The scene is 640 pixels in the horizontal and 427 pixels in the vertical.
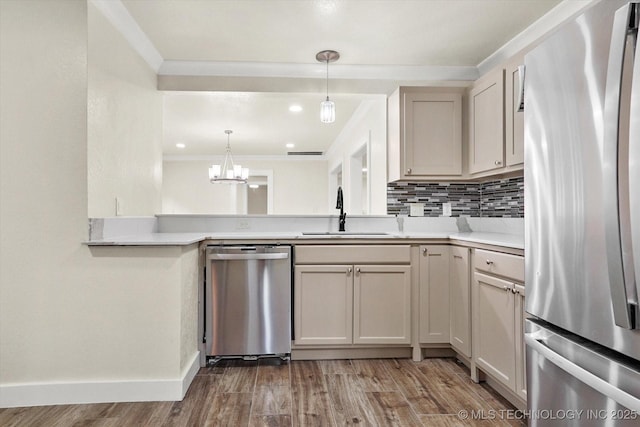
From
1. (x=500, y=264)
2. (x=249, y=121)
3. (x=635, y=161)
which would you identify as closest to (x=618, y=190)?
(x=635, y=161)

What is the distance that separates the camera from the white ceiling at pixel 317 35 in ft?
7.45

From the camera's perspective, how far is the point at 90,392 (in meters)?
2.02

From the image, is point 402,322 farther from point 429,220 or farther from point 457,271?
point 429,220

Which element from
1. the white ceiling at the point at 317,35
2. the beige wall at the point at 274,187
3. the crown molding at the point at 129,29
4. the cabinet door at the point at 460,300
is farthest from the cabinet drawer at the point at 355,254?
the beige wall at the point at 274,187

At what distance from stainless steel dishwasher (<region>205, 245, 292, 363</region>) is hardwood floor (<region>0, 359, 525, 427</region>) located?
144mm

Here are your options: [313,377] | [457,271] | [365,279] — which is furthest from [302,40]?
[313,377]

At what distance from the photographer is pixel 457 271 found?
8.32 feet

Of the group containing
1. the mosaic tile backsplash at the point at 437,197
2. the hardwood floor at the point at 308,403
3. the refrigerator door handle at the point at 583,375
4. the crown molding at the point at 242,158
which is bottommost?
the hardwood floor at the point at 308,403

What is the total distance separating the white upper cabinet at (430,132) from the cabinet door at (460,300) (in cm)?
72

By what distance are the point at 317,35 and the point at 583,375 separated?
8.02ft

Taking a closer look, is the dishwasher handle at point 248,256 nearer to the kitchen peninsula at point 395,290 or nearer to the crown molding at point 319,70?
the kitchen peninsula at point 395,290

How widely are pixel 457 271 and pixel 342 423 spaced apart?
4.13 ft

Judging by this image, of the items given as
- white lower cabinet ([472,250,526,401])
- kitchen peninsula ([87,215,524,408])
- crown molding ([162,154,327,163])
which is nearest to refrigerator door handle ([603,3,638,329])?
white lower cabinet ([472,250,526,401])

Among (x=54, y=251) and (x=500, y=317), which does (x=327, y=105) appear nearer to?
(x=500, y=317)
